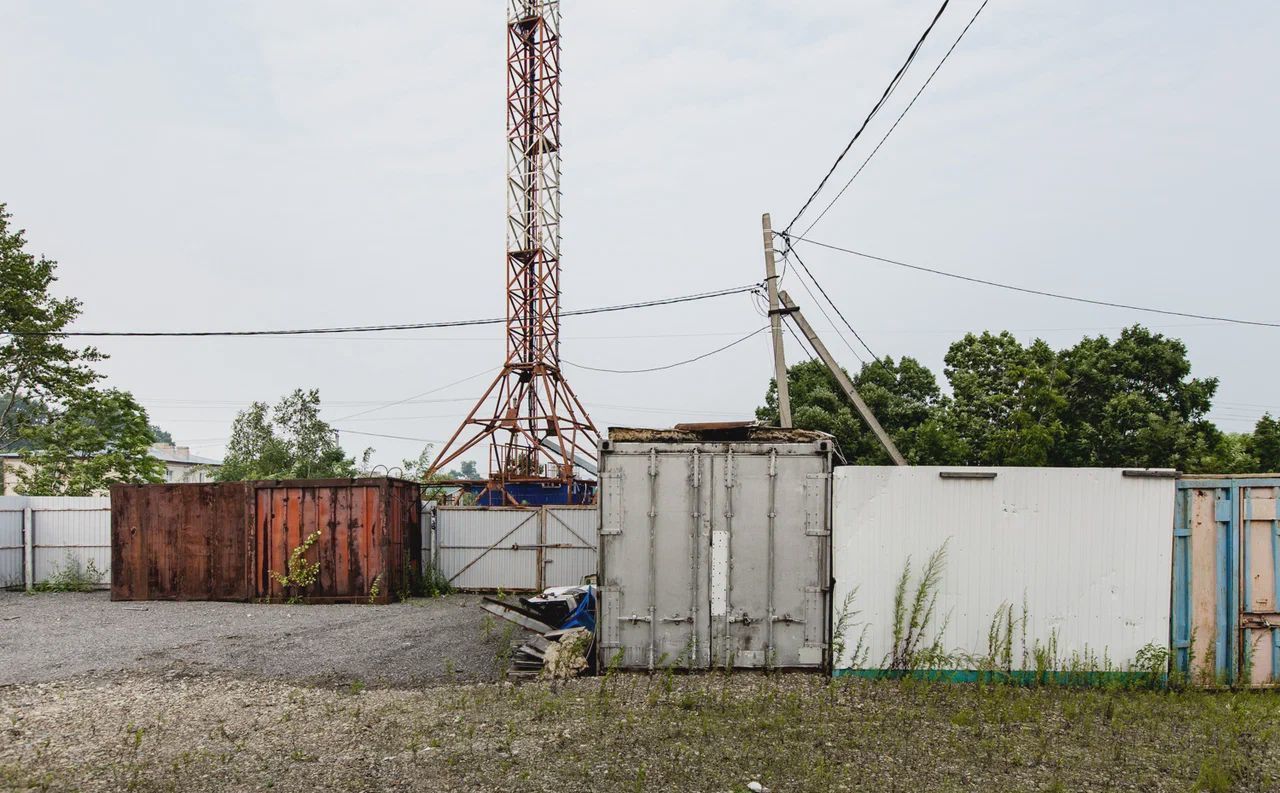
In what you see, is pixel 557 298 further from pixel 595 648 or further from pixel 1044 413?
pixel 595 648

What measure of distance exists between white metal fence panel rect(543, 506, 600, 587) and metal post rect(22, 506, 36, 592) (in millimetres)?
11477

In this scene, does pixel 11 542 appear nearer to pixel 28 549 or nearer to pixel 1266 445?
pixel 28 549

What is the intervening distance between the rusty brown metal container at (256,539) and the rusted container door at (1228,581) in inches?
482

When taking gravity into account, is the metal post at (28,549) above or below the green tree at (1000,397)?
below

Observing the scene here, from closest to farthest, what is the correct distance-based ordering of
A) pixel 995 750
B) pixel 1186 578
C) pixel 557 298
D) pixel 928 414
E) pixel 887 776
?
pixel 887 776
pixel 995 750
pixel 1186 578
pixel 557 298
pixel 928 414

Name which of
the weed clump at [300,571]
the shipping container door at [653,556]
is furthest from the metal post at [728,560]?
the weed clump at [300,571]

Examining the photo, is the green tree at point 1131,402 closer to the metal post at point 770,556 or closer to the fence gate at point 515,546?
the fence gate at point 515,546

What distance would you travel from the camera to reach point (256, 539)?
15398mm

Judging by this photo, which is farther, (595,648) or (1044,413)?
(1044,413)

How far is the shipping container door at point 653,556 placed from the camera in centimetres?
848

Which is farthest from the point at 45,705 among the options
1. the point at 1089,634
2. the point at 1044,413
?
the point at 1044,413

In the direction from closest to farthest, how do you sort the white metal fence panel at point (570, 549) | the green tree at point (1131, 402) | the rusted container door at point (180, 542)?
the rusted container door at point (180, 542), the white metal fence panel at point (570, 549), the green tree at point (1131, 402)

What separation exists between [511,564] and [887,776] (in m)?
12.7

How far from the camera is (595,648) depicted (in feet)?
28.7
